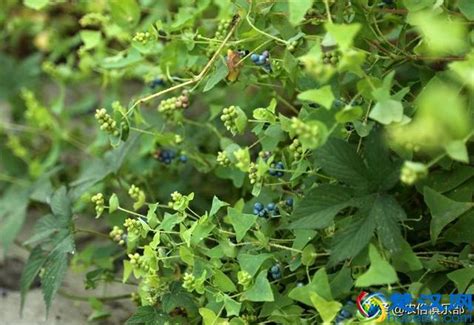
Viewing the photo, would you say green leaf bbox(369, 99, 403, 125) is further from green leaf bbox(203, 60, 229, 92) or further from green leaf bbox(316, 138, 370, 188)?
green leaf bbox(203, 60, 229, 92)

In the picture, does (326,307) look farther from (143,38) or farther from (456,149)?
(143,38)

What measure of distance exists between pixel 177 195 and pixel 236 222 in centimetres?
10

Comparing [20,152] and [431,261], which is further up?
[431,261]

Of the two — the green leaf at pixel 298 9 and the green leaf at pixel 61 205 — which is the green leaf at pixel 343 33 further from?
the green leaf at pixel 61 205

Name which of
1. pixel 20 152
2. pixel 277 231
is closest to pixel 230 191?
pixel 277 231

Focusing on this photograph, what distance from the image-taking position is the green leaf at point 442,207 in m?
0.97

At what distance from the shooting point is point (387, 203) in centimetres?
94

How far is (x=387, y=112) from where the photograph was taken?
2.96 feet

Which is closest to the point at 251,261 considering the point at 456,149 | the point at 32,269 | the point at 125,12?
the point at 456,149

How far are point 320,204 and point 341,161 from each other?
63 millimetres

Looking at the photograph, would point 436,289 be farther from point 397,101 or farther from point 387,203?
point 397,101

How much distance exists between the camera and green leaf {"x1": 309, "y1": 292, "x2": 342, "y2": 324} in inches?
36.6

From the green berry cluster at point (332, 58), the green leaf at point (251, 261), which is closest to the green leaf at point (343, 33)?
the green berry cluster at point (332, 58)

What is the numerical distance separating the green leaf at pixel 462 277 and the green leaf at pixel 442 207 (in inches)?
2.4
